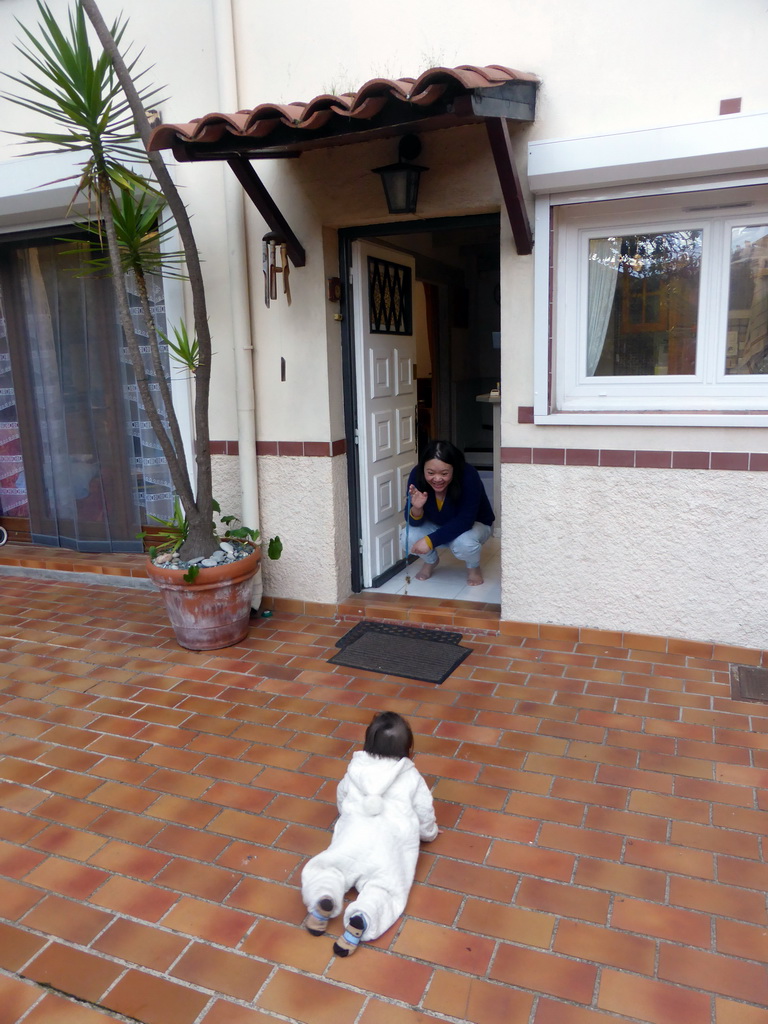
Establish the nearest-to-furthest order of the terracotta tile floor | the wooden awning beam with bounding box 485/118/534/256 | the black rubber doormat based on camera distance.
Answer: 1. the terracotta tile floor
2. the wooden awning beam with bounding box 485/118/534/256
3. the black rubber doormat

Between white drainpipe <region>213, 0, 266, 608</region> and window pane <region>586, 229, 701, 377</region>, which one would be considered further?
white drainpipe <region>213, 0, 266, 608</region>

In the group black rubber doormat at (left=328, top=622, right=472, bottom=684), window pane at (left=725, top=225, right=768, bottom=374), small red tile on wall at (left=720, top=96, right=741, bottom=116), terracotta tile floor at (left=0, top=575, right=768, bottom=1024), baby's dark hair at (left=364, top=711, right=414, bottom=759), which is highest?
small red tile on wall at (left=720, top=96, right=741, bottom=116)

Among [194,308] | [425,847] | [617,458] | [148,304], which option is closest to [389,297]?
[194,308]

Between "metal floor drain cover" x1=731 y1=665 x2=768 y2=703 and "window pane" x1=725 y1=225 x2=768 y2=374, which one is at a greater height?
"window pane" x1=725 y1=225 x2=768 y2=374

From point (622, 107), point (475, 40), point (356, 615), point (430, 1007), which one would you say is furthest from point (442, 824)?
point (475, 40)

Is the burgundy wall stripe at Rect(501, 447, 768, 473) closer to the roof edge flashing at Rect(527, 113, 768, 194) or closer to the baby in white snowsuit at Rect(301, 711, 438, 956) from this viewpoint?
the roof edge flashing at Rect(527, 113, 768, 194)

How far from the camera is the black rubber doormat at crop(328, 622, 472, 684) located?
3.89 m

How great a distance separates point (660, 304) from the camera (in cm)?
390

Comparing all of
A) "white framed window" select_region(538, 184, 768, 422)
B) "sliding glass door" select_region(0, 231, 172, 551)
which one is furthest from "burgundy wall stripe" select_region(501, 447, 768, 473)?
"sliding glass door" select_region(0, 231, 172, 551)

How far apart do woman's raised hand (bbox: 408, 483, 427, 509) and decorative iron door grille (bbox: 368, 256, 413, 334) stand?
3.41 feet

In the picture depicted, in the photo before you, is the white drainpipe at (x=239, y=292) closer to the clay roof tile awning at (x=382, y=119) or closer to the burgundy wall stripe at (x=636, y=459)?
the clay roof tile awning at (x=382, y=119)

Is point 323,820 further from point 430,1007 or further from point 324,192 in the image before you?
point 324,192

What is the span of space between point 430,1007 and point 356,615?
2.76 m

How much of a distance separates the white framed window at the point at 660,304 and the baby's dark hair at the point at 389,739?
2.17 metres
